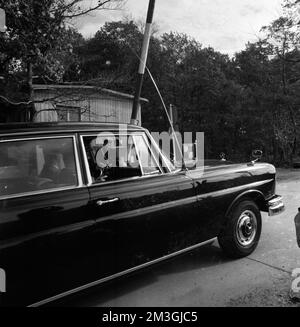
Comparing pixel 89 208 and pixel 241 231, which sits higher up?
pixel 89 208

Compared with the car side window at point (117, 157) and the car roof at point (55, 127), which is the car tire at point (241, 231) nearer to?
the car side window at point (117, 157)

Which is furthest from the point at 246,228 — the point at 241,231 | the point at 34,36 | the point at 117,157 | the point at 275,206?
the point at 34,36

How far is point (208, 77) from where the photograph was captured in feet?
93.5

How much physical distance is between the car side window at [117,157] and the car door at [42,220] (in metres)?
0.22

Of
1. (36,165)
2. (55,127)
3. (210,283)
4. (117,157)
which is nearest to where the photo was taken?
(36,165)

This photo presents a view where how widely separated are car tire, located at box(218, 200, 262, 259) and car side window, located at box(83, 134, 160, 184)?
1.24 metres

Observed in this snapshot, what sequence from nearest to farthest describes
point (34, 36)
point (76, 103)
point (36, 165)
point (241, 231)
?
1. point (36, 165)
2. point (241, 231)
3. point (34, 36)
4. point (76, 103)

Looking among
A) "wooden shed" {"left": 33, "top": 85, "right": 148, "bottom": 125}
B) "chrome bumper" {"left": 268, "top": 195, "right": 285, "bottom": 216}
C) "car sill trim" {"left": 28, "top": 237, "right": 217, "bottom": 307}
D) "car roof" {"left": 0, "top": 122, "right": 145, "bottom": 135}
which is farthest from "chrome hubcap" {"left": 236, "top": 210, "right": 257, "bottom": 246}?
"wooden shed" {"left": 33, "top": 85, "right": 148, "bottom": 125}

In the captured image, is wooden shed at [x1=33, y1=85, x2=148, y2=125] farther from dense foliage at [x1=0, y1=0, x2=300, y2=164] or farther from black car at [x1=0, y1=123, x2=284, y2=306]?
black car at [x1=0, y1=123, x2=284, y2=306]

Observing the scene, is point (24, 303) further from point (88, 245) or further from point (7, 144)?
point (7, 144)

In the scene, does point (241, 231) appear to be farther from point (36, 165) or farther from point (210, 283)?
point (36, 165)

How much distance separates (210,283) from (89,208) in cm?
170

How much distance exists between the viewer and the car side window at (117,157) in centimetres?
339

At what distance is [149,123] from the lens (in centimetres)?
3166
